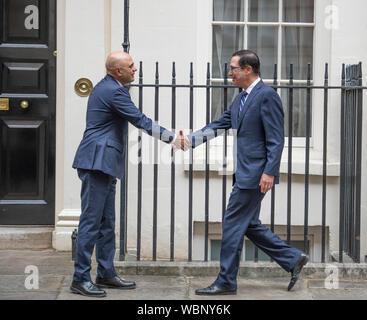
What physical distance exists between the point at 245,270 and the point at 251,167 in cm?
114

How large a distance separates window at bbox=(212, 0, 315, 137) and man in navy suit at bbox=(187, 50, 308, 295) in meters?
1.89

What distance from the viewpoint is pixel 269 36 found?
7.75 meters

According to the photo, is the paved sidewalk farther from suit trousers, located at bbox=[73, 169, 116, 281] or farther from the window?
the window

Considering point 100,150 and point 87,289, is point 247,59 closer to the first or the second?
point 100,150

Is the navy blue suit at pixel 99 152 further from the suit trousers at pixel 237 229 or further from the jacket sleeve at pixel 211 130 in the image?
the suit trousers at pixel 237 229

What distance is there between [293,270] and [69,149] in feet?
8.65

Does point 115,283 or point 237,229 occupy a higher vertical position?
point 237,229

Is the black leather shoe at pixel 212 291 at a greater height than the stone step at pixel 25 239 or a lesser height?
lesser

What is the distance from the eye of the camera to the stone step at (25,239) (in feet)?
24.9

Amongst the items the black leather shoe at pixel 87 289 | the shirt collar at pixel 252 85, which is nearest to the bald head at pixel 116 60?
the shirt collar at pixel 252 85

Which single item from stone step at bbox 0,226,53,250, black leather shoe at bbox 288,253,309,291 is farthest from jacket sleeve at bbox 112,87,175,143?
stone step at bbox 0,226,53,250

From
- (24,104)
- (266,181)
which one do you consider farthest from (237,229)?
(24,104)

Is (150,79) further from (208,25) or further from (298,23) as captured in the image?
(298,23)

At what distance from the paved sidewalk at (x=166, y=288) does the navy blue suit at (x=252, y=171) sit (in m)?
0.24
